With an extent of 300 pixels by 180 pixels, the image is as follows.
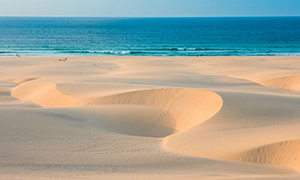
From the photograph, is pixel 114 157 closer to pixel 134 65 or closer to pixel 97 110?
pixel 97 110

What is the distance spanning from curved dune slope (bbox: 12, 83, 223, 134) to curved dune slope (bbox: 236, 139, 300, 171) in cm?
405

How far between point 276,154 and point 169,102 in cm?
721

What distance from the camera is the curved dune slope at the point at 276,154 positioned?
11102 millimetres

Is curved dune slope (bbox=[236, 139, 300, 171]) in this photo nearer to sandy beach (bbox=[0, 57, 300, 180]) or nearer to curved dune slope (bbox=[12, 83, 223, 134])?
sandy beach (bbox=[0, 57, 300, 180])

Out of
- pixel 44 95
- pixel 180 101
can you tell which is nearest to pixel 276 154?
pixel 180 101

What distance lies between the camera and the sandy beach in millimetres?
10062

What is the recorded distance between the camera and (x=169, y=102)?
1789 cm

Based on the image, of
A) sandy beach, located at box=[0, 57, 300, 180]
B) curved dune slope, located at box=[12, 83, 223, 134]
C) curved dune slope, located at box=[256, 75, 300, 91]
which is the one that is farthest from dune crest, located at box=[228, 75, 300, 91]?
curved dune slope, located at box=[12, 83, 223, 134]

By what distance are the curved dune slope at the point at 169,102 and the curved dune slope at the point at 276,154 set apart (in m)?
4.05

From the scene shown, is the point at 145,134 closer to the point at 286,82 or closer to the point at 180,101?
the point at 180,101

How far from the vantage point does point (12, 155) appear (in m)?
10.7

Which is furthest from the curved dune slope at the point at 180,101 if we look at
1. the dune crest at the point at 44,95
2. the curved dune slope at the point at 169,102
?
the dune crest at the point at 44,95

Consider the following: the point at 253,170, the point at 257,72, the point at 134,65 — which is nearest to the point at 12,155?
the point at 253,170

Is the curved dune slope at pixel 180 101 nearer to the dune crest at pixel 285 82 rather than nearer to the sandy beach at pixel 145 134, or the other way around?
the sandy beach at pixel 145 134
